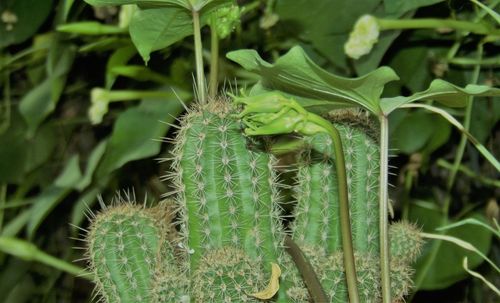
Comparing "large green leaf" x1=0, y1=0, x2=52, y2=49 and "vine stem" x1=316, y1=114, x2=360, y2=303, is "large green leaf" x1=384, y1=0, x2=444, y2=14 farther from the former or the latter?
"large green leaf" x1=0, y1=0, x2=52, y2=49

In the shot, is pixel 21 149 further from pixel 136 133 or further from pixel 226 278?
pixel 226 278

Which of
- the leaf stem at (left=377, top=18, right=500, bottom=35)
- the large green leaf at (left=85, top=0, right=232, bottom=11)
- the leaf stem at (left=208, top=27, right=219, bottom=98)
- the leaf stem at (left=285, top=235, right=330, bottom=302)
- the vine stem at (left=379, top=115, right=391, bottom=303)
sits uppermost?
the large green leaf at (left=85, top=0, right=232, bottom=11)

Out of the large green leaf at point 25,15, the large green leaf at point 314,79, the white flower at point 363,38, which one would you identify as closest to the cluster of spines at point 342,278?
the large green leaf at point 314,79

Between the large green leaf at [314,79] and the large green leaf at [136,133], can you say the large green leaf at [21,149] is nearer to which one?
the large green leaf at [136,133]

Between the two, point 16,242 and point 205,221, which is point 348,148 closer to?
point 205,221

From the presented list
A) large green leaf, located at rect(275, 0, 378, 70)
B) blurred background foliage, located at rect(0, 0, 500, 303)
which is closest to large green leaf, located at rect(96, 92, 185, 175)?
blurred background foliage, located at rect(0, 0, 500, 303)

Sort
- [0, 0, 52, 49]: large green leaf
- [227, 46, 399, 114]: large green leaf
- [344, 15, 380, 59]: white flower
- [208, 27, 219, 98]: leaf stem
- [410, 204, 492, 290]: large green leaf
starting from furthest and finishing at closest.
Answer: [0, 0, 52, 49]: large green leaf < [410, 204, 492, 290]: large green leaf < [344, 15, 380, 59]: white flower < [208, 27, 219, 98]: leaf stem < [227, 46, 399, 114]: large green leaf

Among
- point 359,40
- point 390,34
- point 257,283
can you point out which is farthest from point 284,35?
→ point 257,283
